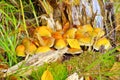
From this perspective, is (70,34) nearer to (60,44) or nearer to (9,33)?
(60,44)

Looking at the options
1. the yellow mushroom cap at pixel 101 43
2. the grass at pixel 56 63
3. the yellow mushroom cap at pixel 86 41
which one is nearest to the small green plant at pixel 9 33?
the grass at pixel 56 63

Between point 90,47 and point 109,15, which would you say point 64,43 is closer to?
point 90,47

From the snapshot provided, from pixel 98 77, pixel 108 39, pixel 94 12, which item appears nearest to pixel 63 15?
pixel 94 12

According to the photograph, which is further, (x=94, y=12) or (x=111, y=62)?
(x=94, y=12)

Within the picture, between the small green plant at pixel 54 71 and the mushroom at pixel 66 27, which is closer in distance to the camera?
the small green plant at pixel 54 71

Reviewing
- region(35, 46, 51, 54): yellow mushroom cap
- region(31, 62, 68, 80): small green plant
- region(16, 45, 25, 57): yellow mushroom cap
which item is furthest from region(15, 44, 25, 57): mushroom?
region(31, 62, 68, 80): small green plant

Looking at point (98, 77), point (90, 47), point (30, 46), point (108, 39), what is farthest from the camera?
point (108, 39)

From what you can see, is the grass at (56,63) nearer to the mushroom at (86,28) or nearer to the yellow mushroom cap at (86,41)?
the yellow mushroom cap at (86,41)

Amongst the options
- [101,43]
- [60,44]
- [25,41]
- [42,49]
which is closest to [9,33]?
[25,41]

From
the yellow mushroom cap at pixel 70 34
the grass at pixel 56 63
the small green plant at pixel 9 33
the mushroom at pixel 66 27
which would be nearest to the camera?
the grass at pixel 56 63
